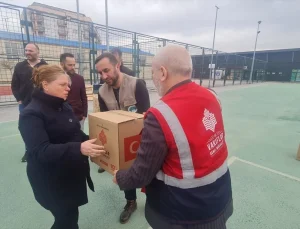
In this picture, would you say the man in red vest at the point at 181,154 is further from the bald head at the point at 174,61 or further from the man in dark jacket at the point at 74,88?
the man in dark jacket at the point at 74,88

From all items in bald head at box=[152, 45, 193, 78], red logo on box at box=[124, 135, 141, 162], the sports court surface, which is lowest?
the sports court surface

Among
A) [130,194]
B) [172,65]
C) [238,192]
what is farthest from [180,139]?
[238,192]

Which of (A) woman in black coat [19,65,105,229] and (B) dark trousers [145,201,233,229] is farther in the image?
(A) woman in black coat [19,65,105,229]

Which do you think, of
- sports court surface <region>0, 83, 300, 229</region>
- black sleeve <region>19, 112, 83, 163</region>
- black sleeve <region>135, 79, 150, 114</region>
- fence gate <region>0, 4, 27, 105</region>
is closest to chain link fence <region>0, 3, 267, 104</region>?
fence gate <region>0, 4, 27, 105</region>

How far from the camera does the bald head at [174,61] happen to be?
0.89 meters

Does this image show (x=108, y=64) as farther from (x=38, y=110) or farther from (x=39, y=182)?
(x=39, y=182)

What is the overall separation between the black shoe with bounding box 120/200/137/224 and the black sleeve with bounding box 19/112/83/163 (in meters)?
1.10

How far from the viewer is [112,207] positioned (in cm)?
205

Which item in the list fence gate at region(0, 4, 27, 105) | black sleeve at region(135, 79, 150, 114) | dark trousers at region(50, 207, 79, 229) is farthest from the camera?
fence gate at region(0, 4, 27, 105)

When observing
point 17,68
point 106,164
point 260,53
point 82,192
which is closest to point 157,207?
point 106,164

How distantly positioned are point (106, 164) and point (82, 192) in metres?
0.35

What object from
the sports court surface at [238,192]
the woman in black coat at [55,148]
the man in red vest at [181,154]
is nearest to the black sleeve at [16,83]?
the sports court surface at [238,192]

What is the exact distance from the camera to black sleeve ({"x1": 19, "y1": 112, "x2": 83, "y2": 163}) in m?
1.05

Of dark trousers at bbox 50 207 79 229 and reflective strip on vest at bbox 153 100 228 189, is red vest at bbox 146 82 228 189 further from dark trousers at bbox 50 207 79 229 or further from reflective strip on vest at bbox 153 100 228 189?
dark trousers at bbox 50 207 79 229
